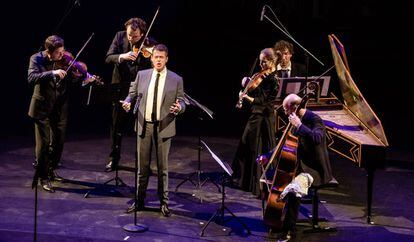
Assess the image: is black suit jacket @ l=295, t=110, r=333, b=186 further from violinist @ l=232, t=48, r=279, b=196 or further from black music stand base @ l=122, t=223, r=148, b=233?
black music stand base @ l=122, t=223, r=148, b=233

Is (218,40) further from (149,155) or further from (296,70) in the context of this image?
(149,155)

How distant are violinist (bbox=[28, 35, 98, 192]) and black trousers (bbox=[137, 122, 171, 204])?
4.26 ft

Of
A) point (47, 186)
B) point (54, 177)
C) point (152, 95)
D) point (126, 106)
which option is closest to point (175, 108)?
point (152, 95)

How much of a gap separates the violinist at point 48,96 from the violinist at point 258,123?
202 centimetres

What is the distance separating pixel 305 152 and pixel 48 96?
3310 millimetres

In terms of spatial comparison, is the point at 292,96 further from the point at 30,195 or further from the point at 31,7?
the point at 31,7

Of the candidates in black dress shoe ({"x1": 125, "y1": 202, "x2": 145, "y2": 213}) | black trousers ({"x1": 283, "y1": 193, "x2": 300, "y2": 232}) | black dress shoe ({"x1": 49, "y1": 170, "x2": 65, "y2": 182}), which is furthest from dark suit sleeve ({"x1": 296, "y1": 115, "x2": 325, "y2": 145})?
black dress shoe ({"x1": 49, "y1": 170, "x2": 65, "y2": 182})

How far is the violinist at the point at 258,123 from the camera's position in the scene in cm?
713

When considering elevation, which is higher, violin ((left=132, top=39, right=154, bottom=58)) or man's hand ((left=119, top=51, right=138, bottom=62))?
violin ((left=132, top=39, right=154, bottom=58))

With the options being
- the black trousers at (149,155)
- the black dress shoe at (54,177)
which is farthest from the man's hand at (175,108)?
the black dress shoe at (54,177)

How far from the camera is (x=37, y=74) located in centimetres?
723

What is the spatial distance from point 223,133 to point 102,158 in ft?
8.88

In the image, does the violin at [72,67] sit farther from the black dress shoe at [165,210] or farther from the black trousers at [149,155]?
the black dress shoe at [165,210]

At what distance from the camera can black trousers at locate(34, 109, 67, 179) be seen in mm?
7404
